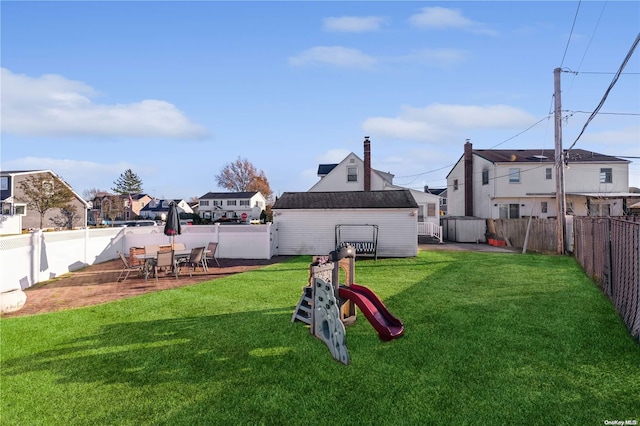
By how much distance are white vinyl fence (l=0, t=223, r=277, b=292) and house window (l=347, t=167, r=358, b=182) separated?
1332cm

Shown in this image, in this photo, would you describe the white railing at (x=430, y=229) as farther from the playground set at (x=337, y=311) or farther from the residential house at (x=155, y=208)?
the residential house at (x=155, y=208)

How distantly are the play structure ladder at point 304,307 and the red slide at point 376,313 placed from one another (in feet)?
2.34

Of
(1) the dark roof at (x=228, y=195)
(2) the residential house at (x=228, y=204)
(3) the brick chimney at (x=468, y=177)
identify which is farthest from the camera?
(1) the dark roof at (x=228, y=195)

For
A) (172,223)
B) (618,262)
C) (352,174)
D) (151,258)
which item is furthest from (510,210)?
(151,258)

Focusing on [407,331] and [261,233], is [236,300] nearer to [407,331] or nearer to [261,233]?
[407,331]

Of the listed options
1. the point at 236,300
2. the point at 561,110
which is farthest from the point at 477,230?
the point at 236,300

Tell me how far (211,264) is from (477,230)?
19.0 metres

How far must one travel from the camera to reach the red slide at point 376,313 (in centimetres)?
564

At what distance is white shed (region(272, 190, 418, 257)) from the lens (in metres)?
18.4

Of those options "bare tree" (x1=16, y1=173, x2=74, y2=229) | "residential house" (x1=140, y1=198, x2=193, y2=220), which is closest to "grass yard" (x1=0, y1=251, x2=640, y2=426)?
"bare tree" (x1=16, y1=173, x2=74, y2=229)

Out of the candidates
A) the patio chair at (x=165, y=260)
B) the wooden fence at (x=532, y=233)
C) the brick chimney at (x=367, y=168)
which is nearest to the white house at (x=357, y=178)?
the brick chimney at (x=367, y=168)

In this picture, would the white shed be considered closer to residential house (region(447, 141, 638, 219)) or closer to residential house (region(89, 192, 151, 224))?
residential house (region(447, 141, 638, 219))

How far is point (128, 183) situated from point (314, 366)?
10002 cm

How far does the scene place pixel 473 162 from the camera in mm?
33219
